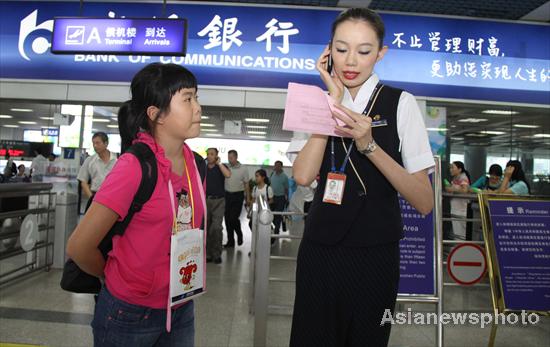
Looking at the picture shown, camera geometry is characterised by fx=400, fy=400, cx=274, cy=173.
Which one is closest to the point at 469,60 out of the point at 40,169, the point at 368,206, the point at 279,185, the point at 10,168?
the point at 279,185

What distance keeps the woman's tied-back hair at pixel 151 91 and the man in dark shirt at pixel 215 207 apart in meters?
4.81

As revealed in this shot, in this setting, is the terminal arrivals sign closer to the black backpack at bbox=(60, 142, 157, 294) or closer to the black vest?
the black backpack at bbox=(60, 142, 157, 294)

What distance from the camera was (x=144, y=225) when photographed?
1.26 m

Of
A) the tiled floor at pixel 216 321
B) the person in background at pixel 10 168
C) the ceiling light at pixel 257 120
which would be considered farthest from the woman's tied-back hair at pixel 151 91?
the ceiling light at pixel 257 120

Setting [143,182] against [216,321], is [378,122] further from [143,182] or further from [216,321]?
[216,321]

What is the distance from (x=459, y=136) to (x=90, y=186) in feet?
19.9

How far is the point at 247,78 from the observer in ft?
20.0

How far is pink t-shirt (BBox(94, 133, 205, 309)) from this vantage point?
1.24 meters

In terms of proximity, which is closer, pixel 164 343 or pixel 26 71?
pixel 164 343

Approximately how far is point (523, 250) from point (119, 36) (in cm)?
493

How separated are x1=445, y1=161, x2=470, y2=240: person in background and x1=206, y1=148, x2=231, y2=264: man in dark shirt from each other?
11.8ft

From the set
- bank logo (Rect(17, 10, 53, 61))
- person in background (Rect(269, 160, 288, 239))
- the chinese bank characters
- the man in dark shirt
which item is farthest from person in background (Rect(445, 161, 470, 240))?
bank logo (Rect(17, 10, 53, 61))

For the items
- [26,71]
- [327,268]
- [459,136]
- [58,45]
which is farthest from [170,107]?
[459,136]

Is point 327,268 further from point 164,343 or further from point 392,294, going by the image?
point 164,343
